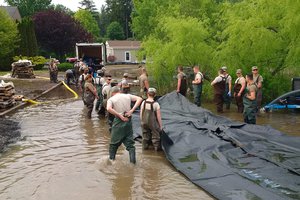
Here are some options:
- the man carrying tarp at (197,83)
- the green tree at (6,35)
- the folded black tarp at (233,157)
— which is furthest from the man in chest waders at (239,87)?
the green tree at (6,35)

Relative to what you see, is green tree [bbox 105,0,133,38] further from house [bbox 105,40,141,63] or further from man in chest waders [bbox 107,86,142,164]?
man in chest waders [bbox 107,86,142,164]

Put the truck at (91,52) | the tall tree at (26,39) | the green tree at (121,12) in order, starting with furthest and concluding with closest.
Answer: the green tree at (121,12) → the tall tree at (26,39) → the truck at (91,52)

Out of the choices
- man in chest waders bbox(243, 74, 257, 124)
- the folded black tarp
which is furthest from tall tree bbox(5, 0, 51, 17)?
man in chest waders bbox(243, 74, 257, 124)

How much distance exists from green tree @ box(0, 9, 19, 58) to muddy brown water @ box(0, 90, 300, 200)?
27704mm

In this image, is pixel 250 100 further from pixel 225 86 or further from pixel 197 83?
pixel 197 83

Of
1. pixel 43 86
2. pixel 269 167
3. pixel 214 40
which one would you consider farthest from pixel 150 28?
pixel 269 167

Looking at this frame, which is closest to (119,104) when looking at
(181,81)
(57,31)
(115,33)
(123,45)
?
(181,81)

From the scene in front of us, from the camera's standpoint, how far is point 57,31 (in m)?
52.1

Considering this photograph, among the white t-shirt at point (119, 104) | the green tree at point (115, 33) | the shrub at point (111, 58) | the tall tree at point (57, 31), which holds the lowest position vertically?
the white t-shirt at point (119, 104)

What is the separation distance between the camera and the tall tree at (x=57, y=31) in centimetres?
5213

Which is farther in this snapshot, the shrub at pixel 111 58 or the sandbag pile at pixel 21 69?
the shrub at pixel 111 58

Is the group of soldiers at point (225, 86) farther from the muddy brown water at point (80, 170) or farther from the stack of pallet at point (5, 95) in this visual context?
the stack of pallet at point (5, 95)

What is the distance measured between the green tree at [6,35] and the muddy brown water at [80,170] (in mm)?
27704

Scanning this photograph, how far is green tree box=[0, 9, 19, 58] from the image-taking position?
36.9 m
